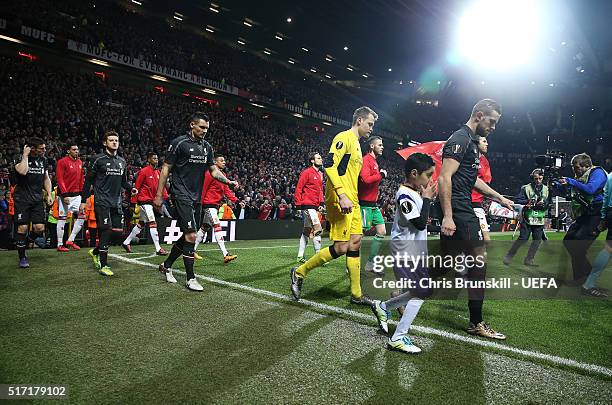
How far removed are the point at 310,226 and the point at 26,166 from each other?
543 centimetres

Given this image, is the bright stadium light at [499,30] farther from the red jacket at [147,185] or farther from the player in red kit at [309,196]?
the red jacket at [147,185]

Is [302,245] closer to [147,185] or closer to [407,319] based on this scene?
[147,185]

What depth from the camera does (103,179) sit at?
22.7ft

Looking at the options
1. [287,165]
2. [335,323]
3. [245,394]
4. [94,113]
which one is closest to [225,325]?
[335,323]

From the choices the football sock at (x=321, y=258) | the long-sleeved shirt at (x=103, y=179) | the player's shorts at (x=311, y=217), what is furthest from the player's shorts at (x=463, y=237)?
the long-sleeved shirt at (x=103, y=179)

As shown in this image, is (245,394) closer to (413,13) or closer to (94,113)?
(94,113)

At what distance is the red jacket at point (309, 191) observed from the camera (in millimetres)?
8914

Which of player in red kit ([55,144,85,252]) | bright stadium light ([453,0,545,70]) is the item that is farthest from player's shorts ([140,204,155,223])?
bright stadium light ([453,0,545,70])

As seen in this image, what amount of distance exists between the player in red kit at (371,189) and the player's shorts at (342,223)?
236 cm

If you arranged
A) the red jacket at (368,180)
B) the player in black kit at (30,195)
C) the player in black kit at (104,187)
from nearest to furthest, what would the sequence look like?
the player in black kit at (104,187) → the player in black kit at (30,195) → the red jacket at (368,180)

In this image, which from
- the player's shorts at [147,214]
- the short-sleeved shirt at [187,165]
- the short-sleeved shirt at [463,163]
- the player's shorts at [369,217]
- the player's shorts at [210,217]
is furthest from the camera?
the player's shorts at [147,214]

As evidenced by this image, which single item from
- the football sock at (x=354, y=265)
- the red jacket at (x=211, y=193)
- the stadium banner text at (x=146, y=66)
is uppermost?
the stadium banner text at (x=146, y=66)

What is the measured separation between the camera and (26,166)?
685 cm

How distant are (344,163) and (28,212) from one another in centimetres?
594
